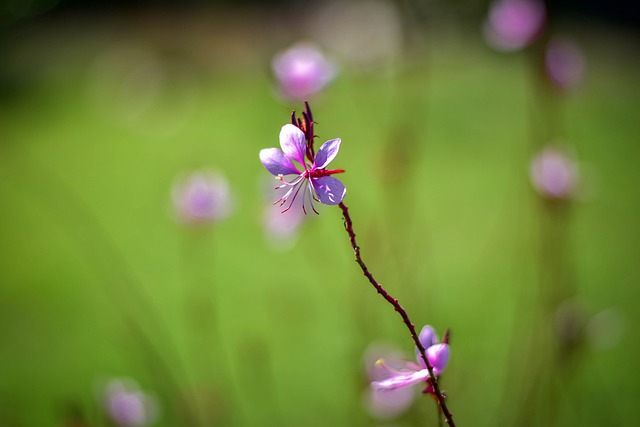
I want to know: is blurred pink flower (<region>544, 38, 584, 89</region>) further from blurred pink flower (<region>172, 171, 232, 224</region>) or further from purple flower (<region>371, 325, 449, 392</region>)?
purple flower (<region>371, 325, 449, 392</region>)

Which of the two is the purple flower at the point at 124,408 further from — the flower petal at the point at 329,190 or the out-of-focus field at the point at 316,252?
the flower petal at the point at 329,190

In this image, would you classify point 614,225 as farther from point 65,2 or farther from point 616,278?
point 65,2

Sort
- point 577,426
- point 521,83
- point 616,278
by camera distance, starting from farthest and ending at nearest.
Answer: point 521,83 → point 616,278 → point 577,426

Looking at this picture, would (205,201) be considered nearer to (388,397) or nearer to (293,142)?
(388,397)

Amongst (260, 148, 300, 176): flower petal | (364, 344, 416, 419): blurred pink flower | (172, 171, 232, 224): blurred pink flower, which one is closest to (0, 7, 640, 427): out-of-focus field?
(364, 344, 416, 419): blurred pink flower

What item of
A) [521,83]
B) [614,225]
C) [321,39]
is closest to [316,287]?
[614,225]

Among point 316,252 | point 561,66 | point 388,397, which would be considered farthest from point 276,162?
point 316,252

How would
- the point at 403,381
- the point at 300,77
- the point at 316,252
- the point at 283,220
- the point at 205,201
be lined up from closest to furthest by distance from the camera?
the point at 403,381
the point at 300,77
the point at 283,220
the point at 205,201
the point at 316,252
